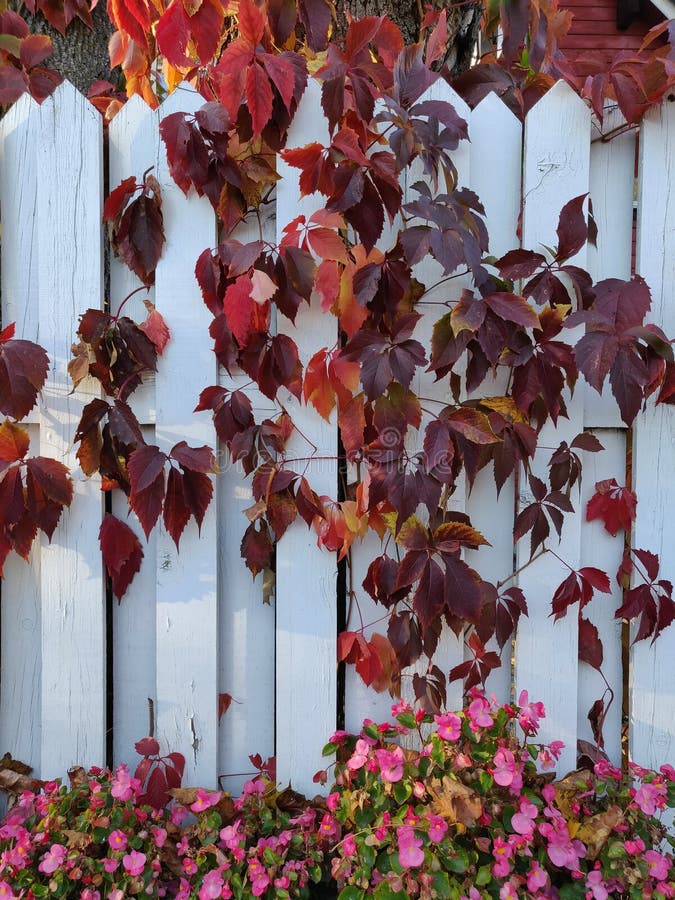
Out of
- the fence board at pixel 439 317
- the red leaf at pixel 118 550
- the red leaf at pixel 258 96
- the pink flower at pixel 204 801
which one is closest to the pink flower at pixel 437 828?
the fence board at pixel 439 317

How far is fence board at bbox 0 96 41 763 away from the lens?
142 cm

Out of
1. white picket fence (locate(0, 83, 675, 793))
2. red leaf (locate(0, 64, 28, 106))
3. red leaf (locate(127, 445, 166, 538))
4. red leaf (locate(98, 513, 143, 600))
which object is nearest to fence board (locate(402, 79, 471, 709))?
white picket fence (locate(0, 83, 675, 793))

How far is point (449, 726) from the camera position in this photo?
3.89 feet

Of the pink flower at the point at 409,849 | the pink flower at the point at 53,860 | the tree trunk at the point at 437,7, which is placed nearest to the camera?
the pink flower at the point at 409,849

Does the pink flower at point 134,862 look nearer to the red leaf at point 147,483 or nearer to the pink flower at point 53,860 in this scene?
the pink flower at point 53,860

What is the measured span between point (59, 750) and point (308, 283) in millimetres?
1168

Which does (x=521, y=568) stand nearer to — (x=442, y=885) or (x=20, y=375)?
(x=442, y=885)

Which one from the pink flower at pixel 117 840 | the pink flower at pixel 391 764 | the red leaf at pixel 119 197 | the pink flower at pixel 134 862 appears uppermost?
the red leaf at pixel 119 197

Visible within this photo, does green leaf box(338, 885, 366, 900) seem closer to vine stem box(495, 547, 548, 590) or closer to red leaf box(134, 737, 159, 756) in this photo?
red leaf box(134, 737, 159, 756)

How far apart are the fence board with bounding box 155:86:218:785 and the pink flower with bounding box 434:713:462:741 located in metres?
0.51

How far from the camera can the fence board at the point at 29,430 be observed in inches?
56.0

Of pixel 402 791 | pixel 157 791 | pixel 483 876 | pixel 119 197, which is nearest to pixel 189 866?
pixel 157 791

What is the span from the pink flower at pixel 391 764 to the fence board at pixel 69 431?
658 mm

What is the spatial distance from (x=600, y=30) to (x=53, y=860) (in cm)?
526
